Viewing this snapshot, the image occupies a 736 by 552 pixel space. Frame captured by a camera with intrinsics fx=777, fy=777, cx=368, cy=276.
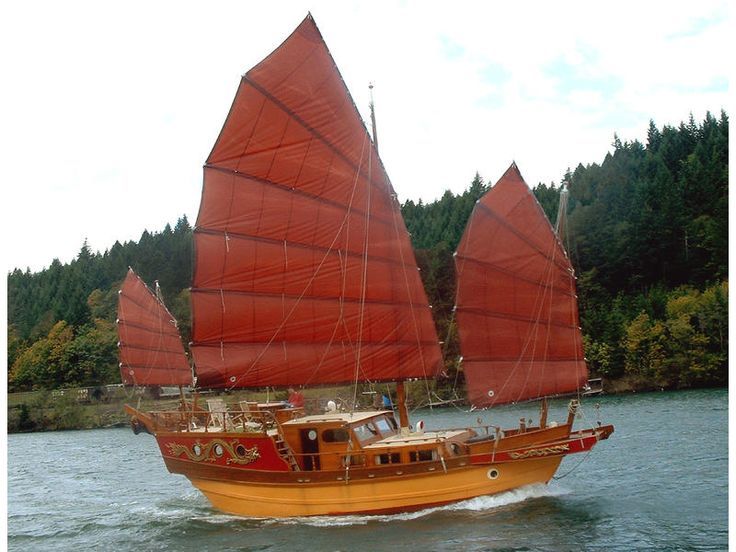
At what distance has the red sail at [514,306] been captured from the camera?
73.2 ft

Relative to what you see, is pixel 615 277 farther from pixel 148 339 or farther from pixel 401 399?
pixel 401 399

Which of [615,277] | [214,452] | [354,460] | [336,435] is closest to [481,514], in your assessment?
[354,460]

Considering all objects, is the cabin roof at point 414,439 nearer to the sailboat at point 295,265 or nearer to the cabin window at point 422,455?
the cabin window at point 422,455

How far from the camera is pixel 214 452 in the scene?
2352 centimetres

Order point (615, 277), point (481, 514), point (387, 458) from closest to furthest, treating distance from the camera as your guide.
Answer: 1. point (481, 514)
2. point (387, 458)
3. point (615, 277)

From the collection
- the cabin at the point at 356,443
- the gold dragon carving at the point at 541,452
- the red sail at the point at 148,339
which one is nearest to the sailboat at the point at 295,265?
the cabin at the point at 356,443

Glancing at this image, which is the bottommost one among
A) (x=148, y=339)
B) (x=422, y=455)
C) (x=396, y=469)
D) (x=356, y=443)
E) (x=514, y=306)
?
(x=396, y=469)

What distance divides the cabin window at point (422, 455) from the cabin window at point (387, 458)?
378 millimetres

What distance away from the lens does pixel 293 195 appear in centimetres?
2564

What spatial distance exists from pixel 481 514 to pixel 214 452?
27.3 ft

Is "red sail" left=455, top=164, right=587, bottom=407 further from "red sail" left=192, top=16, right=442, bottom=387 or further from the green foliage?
the green foliage

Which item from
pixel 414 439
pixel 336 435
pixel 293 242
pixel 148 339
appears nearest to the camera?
pixel 414 439

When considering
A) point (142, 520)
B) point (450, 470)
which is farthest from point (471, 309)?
point (142, 520)

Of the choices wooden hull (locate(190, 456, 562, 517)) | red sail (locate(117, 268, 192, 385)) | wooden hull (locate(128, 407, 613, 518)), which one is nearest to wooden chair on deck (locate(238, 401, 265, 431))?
wooden hull (locate(128, 407, 613, 518))
